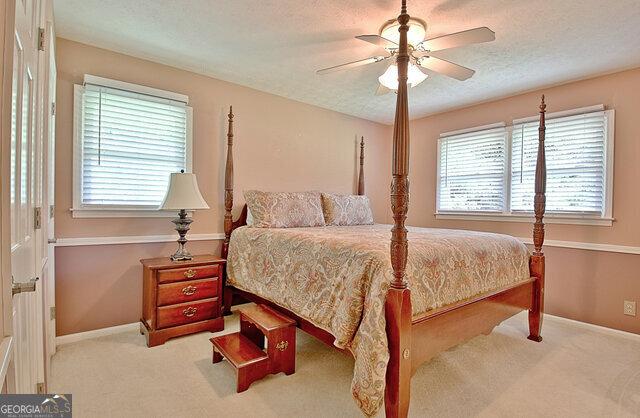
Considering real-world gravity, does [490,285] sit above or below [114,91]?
below

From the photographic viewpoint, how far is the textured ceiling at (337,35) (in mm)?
2121

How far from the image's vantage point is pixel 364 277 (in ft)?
5.87

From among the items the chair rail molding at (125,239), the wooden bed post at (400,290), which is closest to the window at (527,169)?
the wooden bed post at (400,290)

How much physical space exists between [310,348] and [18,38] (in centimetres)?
246

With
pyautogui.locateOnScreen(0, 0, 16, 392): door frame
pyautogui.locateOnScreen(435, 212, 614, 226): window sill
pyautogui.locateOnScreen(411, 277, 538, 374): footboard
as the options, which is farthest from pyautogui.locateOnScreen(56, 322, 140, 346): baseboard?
pyautogui.locateOnScreen(435, 212, 614, 226): window sill

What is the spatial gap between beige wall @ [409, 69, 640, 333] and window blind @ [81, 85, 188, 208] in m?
3.64

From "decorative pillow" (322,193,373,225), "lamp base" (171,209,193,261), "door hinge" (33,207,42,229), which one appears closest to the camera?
"door hinge" (33,207,42,229)

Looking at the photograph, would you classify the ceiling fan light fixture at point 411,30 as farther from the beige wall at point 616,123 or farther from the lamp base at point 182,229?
the lamp base at point 182,229

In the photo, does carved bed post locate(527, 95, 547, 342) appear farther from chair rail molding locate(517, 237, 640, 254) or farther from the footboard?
chair rail molding locate(517, 237, 640, 254)

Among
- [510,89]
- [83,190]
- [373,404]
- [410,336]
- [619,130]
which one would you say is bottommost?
[373,404]

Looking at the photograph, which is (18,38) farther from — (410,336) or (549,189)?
(549,189)

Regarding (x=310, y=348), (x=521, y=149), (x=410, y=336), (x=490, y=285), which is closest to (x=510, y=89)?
(x=521, y=149)

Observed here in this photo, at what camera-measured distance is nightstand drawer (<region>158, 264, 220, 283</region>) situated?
2.61 m

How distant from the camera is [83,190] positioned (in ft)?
8.86
